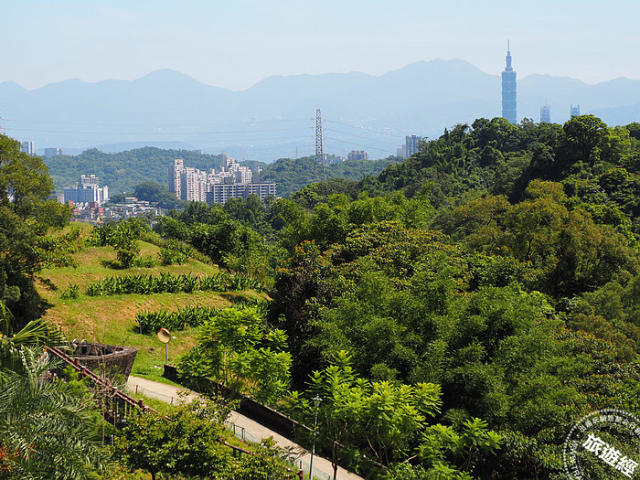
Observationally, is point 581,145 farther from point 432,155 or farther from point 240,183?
point 240,183

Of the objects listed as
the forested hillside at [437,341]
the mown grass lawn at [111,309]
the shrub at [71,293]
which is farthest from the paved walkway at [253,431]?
the shrub at [71,293]

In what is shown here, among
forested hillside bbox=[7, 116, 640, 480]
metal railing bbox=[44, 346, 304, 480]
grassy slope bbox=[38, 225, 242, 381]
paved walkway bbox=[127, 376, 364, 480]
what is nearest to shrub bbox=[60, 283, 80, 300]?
grassy slope bbox=[38, 225, 242, 381]

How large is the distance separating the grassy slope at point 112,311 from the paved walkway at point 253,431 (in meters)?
1.14

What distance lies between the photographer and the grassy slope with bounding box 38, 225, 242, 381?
1838 centimetres

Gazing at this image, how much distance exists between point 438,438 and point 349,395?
1823 millimetres

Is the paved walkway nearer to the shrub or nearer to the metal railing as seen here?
the metal railing

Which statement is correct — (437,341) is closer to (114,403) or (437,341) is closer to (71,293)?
(114,403)

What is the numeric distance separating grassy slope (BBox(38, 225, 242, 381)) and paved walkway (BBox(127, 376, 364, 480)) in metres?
1.14

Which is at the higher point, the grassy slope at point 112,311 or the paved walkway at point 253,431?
the grassy slope at point 112,311

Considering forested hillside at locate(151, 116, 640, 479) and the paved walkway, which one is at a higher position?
forested hillside at locate(151, 116, 640, 479)

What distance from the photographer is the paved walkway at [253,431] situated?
481 inches

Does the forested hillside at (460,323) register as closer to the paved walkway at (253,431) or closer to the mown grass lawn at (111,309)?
the paved walkway at (253,431)

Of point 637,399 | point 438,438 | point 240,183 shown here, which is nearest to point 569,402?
point 637,399

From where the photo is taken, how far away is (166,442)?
29.6 ft
